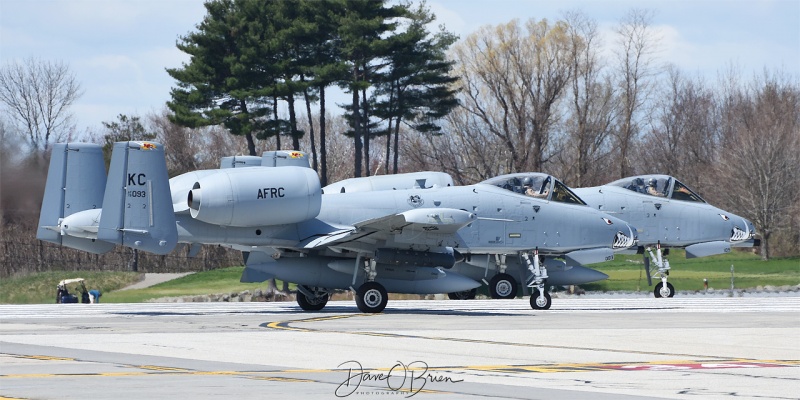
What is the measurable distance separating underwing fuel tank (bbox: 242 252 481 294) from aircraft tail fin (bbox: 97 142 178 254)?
255 cm

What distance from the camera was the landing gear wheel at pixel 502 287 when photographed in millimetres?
30500

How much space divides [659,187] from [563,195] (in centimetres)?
538

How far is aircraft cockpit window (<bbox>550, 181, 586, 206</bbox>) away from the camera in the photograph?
2714 centimetres

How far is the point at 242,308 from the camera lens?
26156 mm

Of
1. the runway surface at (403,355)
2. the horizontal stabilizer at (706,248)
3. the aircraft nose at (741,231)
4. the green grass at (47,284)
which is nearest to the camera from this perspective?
the runway surface at (403,355)

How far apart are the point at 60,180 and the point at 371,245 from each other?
689cm

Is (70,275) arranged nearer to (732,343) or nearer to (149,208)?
(149,208)

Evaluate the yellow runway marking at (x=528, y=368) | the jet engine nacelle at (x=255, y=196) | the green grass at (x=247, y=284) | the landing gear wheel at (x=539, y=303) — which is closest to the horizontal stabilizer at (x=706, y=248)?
the landing gear wheel at (x=539, y=303)

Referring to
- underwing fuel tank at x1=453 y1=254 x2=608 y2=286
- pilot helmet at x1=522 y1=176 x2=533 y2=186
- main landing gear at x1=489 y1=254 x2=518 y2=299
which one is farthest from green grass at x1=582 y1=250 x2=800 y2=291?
pilot helmet at x1=522 y1=176 x2=533 y2=186

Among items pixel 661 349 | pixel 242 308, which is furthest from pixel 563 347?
pixel 242 308

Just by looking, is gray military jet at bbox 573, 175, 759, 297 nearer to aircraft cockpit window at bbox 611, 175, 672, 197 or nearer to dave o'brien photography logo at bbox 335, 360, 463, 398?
aircraft cockpit window at bbox 611, 175, 672, 197

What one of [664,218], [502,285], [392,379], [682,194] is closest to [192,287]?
[502,285]

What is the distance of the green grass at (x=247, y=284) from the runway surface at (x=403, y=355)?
19.5 meters

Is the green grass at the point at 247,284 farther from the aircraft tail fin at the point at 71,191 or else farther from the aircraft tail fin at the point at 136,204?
the aircraft tail fin at the point at 136,204
